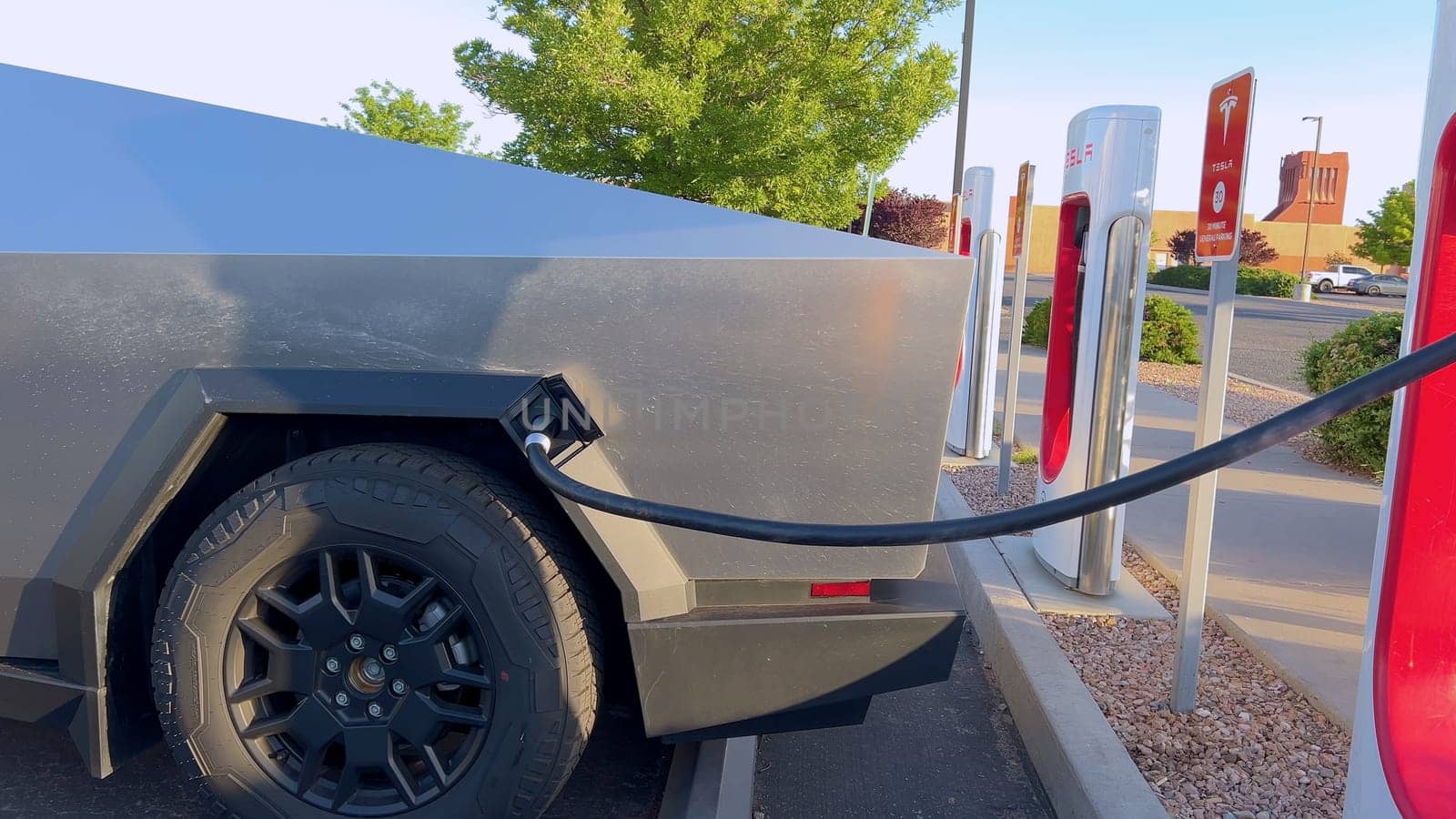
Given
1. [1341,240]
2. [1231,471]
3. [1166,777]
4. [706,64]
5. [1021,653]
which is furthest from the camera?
[1341,240]

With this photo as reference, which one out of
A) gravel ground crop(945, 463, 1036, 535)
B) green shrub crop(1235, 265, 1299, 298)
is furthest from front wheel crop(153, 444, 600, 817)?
green shrub crop(1235, 265, 1299, 298)

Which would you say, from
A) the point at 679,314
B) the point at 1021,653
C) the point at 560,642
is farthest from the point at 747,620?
the point at 1021,653

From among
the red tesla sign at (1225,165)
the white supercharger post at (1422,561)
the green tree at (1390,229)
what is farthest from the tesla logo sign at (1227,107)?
the green tree at (1390,229)

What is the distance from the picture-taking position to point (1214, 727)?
3.38 metres

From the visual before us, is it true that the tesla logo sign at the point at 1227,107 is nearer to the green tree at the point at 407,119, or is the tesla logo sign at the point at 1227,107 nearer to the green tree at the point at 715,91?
the green tree at the point at 715,91

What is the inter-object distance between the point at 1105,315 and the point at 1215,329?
118 centimetres

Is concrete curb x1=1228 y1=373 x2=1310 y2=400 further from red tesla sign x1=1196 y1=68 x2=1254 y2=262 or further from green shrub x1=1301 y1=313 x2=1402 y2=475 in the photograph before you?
red tesla sign x1=1196 y1=68 x2=1254 y2=262

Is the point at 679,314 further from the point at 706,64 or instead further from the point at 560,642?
the point at 706,64

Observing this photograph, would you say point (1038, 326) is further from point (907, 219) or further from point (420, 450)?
point (420, 450)

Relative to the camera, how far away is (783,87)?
432 inches

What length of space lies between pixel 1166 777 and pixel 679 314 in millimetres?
2150

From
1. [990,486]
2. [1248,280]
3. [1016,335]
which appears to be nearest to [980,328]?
[1016,335]

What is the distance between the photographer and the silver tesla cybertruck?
2.23 meters

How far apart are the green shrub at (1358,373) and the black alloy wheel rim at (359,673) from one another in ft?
20.9
